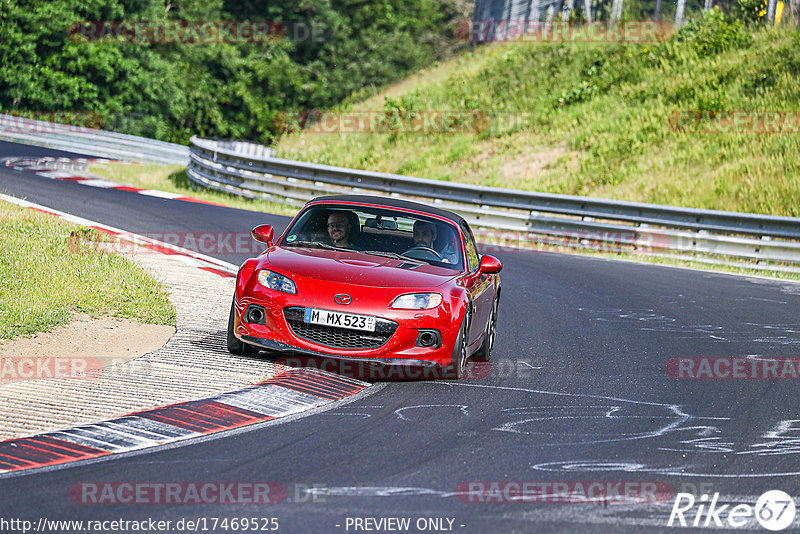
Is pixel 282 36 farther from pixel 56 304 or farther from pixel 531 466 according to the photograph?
pixel 531 466

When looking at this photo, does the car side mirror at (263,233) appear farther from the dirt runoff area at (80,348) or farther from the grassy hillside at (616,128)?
the grassy hillside at (616,128)

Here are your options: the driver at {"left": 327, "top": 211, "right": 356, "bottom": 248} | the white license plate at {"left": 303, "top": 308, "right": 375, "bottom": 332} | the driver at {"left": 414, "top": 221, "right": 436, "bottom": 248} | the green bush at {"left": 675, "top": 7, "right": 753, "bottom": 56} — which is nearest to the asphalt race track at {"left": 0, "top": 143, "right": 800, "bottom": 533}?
the white license plate at {"left": 303, "top": 308, "right": 375, "bottom": 332}

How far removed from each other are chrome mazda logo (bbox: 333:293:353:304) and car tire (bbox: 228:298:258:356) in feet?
3.13

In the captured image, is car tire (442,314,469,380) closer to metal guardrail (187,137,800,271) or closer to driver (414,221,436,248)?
driver (414,221,436,248)

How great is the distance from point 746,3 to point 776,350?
80.1 ft

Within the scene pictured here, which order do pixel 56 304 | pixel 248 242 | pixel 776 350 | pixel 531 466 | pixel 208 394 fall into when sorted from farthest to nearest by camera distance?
pixel 248 242 → pixel 776 350 → pixel 56 304 → pixel 208 394 → pixel 531 466

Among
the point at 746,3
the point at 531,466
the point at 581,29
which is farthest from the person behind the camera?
the point at 581,29

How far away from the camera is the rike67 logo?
511 centimetres

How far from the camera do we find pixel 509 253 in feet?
62.6

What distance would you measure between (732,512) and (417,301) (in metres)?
3.36

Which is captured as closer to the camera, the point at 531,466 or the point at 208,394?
the point at 531,466

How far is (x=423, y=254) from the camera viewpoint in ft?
30.0

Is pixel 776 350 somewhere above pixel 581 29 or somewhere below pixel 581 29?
below

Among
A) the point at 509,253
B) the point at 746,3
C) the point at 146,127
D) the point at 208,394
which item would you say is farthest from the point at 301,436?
the point at 146,127
